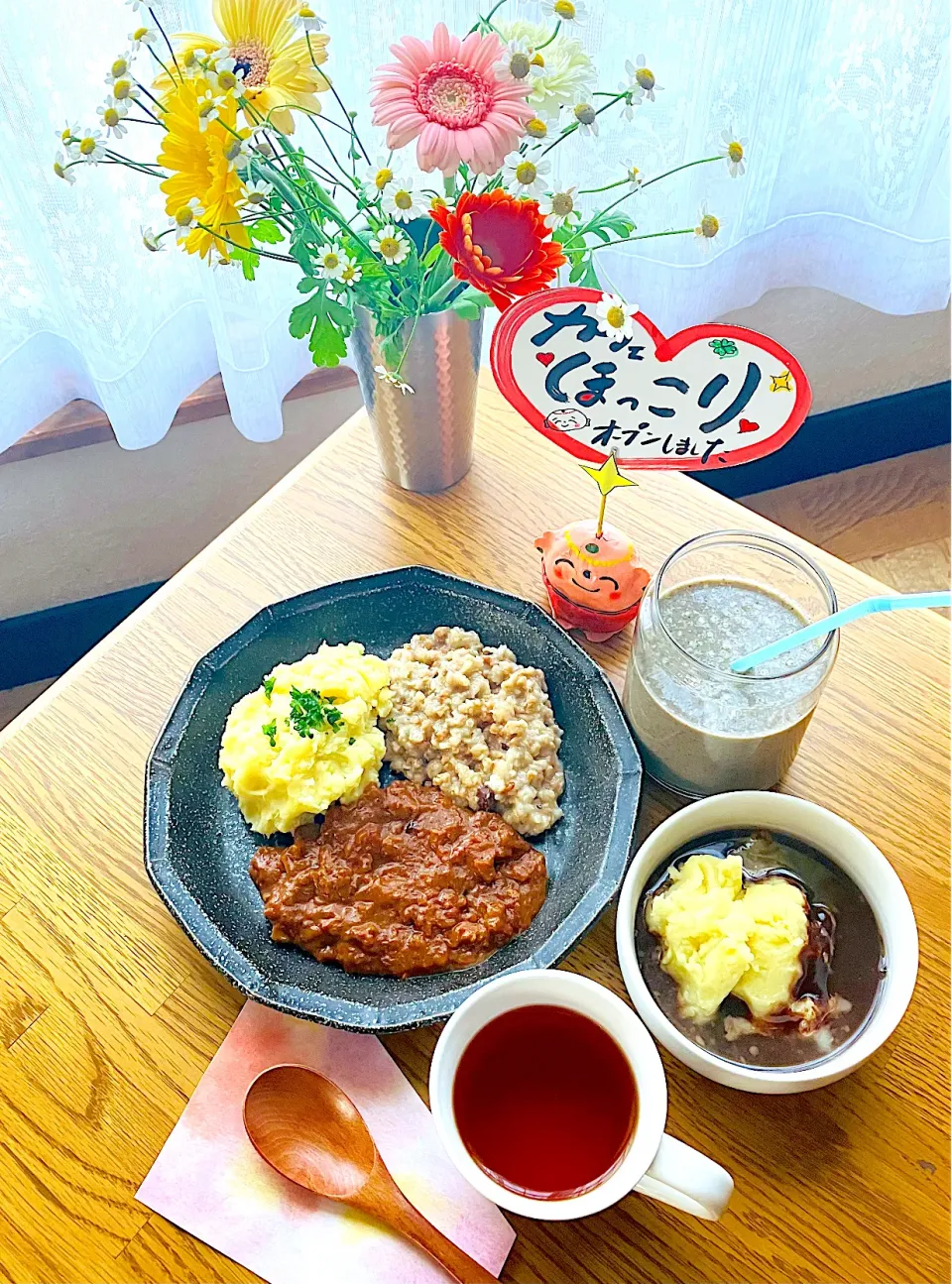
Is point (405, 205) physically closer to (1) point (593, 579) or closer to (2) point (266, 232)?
(2) point (266, 232)

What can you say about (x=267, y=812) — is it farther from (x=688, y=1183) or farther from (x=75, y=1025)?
(x=688, y=1183)

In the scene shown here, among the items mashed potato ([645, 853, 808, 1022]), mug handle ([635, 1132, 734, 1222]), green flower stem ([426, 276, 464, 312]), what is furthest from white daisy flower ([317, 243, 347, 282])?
mug handle ([635, 1132, 734, 1222])

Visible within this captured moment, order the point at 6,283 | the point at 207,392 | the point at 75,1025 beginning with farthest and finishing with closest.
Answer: the point at 207,392 → the point at 6,283 → the point at 75,1025

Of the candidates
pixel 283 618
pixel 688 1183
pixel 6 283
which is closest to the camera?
pixel 688 1183

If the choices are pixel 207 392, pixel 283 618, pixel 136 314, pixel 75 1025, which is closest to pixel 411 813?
pixel 283 618

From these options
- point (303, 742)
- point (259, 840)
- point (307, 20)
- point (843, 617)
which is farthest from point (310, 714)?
point (307, 20)

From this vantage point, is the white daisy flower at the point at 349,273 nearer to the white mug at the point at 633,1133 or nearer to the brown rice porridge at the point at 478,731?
the brown rice porridge at the point at 478,731

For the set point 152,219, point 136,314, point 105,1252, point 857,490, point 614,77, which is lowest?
point 857,490
